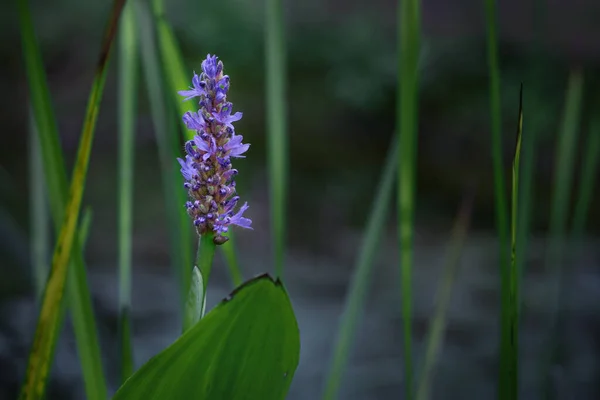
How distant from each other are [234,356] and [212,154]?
0.08 m

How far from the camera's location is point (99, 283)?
1.94 m

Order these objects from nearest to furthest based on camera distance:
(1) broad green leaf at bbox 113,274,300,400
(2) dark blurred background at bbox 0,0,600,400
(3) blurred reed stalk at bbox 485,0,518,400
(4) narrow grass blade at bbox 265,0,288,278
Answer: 1. (1) broad green leaf at bbox 113,274,300,400
2. (3) blurred reed stalk at bbox 485,0,518,400
3. (4) narrow grass blade at bbox 265,0,288,278
4. (2) dark blurred background at bbox 0,0,600,400

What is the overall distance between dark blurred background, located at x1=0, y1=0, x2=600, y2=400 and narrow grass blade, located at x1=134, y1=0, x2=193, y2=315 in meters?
0.22

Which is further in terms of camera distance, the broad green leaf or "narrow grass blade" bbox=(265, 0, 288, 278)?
"narrow grass blade" bbox=(265, 0, 288, 278)

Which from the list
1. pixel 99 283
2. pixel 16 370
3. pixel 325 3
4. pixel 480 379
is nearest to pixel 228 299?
pixel 16 370

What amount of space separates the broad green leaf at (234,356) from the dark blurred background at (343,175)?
0.95ft

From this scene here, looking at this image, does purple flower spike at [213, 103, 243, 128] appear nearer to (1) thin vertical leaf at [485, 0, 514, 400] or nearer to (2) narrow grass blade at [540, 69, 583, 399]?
(1) thin vertical leaf at [485, 0, 514, 400]

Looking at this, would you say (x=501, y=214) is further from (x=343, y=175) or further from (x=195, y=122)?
(x=343, y=175)

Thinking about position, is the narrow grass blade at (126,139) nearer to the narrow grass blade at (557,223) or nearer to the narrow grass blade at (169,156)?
the narrow grass blade at (169,156)

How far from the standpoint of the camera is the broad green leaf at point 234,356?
0.26 metres

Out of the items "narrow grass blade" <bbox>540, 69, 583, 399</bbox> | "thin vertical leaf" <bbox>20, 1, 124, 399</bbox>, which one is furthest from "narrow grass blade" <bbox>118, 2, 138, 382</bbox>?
"narrow grass blade" <bbox>540, 69, 583, 399</bbox>

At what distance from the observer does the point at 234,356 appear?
275 millimetres

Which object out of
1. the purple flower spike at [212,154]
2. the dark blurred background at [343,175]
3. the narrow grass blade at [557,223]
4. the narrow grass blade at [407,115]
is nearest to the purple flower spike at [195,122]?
the purple flower spike at [212,154]

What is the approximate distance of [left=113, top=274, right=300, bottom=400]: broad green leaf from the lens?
263 millimetres
